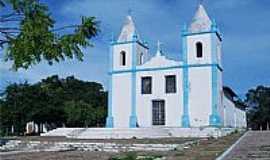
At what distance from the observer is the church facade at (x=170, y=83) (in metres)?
35.2

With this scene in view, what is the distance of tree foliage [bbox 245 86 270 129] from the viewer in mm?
66250

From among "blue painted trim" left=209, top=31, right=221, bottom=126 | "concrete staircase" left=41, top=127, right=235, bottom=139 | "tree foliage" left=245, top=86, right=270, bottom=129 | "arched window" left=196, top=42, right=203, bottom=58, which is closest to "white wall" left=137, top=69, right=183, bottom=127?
"arched window" left=196, top=42, right=203, bottom=58

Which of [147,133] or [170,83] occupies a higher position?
[170,83]

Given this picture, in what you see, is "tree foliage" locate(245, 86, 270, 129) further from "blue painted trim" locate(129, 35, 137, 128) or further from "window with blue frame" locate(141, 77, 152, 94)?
"blue painted trim" locate(129, 35, 137, 128)

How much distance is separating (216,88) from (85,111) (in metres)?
19.0

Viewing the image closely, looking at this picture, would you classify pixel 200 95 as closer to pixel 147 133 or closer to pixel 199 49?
pixel 199 49

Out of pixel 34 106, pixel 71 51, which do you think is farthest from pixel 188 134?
pixel 71 51

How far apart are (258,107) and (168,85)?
1495 inches

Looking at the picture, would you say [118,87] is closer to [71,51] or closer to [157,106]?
[157,106]

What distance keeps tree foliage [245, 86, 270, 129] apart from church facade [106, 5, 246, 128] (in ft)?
94.1

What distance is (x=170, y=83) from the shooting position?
121 feet

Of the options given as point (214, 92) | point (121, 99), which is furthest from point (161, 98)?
point (214, 92)

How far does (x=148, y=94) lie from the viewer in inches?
1478

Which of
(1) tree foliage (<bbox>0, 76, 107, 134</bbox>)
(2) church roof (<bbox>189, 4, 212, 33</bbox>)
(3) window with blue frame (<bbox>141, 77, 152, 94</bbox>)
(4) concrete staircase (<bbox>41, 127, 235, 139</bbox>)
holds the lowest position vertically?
(4) concrete staircase (<bbox>41, 127, 235, 139</bbox>)
